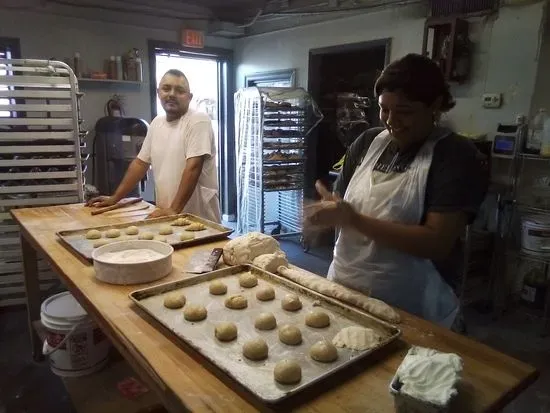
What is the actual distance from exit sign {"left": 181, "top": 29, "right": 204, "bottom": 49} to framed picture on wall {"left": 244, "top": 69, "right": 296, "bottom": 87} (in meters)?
0.69

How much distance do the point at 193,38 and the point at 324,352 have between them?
4673mm

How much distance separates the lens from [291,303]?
46.3 inches

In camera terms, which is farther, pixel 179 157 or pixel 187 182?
pixel 179 157

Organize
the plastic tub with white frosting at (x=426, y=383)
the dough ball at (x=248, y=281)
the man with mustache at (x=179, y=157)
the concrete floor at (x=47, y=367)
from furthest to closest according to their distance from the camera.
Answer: the man with mustache at (x=179, y=157) < the concrete floor at (x=47, y=367) < the dough ball at (x=248, y=281) < the plastic tub with white frosting at (x=426, y=383)

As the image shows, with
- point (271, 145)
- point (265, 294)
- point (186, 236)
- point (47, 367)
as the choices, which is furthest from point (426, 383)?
point (271, 145)

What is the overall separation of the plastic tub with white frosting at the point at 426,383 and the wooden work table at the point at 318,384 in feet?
A: 0.22

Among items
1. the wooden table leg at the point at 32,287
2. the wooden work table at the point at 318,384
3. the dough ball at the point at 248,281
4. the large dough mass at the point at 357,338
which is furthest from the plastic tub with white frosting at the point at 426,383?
the wooden table leg at the point at 32,287

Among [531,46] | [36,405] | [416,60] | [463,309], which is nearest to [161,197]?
[36,405]

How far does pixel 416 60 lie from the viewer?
124cm

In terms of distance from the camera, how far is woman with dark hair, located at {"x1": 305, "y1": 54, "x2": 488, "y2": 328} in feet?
3.96

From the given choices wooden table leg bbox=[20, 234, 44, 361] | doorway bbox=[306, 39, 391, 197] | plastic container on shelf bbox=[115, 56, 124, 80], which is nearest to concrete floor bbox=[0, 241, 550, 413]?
wooden table leg bbox=[20, 234, 44, 361]

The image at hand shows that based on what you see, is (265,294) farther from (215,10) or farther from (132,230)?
(215,10)

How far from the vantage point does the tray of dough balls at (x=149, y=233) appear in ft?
5.68

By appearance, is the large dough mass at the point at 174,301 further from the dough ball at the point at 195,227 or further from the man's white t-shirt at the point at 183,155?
the man's white t-shirt at the point at 183,155
